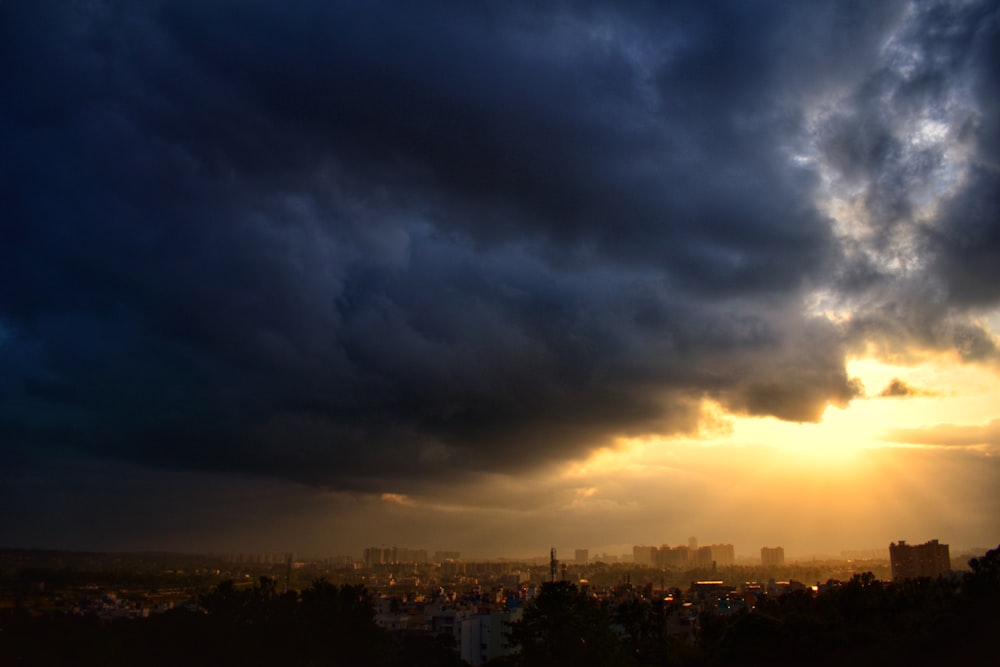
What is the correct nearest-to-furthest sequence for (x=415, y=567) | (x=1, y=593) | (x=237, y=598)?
(x=1, y=593) < (x=237, y=598) < (x=415, y=567)

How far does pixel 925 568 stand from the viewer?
82.9 meters

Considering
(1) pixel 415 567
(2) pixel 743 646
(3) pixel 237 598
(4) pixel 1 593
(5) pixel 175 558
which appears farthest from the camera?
(1) pixel 415 567

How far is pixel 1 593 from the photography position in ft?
79.9

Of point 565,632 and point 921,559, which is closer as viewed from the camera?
point 565,632

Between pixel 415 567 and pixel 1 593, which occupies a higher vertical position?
pixel 1 593

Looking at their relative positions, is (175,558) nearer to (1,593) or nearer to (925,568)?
(1,593)

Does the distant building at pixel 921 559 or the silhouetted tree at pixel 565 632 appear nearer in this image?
the silhouetted tree at pixel 565 632

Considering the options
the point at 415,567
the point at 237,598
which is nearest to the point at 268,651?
the point at 237,598

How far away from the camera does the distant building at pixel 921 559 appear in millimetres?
82562

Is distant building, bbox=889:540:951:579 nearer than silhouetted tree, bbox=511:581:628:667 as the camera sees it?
No

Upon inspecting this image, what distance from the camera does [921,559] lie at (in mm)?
84688

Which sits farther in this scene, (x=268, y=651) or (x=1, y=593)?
(x=268, y=651)

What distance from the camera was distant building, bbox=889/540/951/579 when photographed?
8256 centimetres

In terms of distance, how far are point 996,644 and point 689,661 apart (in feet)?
33.4
